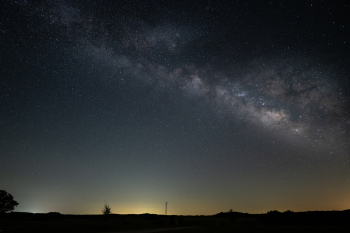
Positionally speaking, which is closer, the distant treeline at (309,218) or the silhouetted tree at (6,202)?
the distant treeline at (309,218)

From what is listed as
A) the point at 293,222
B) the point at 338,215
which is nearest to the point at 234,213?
the point at 293,222

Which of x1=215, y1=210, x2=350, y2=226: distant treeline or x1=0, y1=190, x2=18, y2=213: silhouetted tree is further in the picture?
x1=0, y1=190, x2=18, y2=213: silhouetted tree

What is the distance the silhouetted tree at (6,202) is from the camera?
6600cm

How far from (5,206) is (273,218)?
68.4 meters

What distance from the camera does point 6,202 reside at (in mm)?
66750

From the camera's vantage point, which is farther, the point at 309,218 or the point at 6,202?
the point at 6,202

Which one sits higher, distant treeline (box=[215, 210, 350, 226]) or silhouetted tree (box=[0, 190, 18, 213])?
silhouetted tree (box=[0, 190, 18, 213])

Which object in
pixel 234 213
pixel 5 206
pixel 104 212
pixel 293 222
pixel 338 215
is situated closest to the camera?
pixel 104 212

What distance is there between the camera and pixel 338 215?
2082 inches

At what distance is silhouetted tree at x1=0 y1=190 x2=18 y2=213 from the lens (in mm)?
66000

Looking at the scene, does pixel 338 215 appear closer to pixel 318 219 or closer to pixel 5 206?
pixel 318 219

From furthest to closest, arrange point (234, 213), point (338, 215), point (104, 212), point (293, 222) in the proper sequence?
point (234, 213) < point (293, 222) < point (338, 215) < point (104, 212)

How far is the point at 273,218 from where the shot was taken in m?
61.1

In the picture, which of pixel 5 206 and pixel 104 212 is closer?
pixel 104 212
